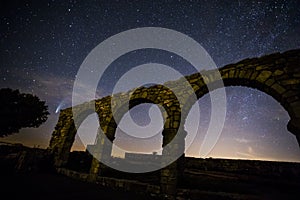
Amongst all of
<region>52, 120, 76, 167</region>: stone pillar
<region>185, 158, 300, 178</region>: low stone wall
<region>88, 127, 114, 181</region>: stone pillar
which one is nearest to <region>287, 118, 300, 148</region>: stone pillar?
<region>88, 127, 114, 181</region>: stone pillar

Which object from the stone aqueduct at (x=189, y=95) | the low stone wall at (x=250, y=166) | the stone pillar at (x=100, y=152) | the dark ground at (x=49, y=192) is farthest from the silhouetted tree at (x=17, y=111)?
the low stone wall at (x=250, y=166)

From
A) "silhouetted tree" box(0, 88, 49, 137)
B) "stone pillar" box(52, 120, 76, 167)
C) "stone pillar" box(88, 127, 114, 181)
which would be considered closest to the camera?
"stone pillar" box(88, 127, 114, 181)

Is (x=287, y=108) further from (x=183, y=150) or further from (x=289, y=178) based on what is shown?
(x=289, y=178)

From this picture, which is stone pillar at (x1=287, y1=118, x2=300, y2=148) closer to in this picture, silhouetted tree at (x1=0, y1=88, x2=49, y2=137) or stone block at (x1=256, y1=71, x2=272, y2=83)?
stone block at (x1=256, y1=71, x2=272, y2=83)

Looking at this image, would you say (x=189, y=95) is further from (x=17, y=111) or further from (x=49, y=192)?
(x=17, y=111)

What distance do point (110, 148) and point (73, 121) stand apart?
3.33 meters

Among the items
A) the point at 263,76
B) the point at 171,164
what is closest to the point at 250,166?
the point at 171,164

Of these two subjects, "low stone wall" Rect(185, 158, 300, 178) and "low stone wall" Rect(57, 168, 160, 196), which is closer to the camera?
"low stone wall" Rect(57, 168, 160, 196)

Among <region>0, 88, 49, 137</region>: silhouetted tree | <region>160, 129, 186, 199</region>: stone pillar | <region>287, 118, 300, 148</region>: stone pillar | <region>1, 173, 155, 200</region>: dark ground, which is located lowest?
<region>1, 173, 155, 200</region>: dark ground

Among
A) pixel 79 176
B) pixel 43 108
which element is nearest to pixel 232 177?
pixel 79 176

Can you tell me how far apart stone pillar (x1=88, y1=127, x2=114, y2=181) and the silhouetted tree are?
14884mm

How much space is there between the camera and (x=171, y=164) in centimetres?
514

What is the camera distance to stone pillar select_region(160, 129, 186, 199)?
486cm

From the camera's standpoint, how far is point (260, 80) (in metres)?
4.55
